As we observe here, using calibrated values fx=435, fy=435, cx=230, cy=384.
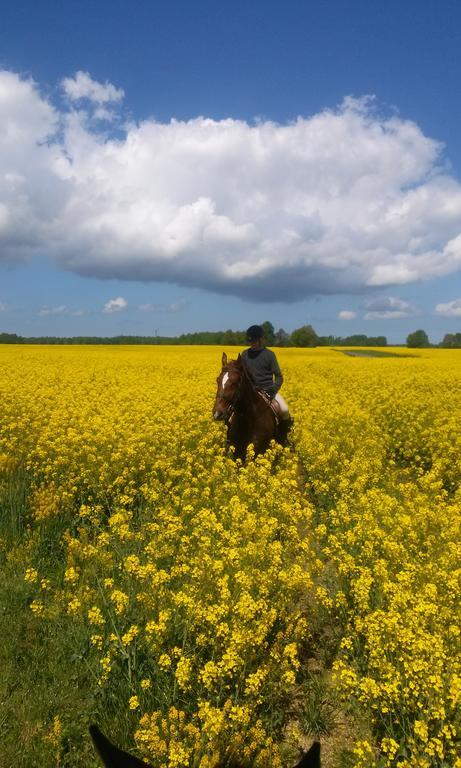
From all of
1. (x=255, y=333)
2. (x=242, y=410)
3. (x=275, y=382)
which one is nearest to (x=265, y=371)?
(x=275, y=382)

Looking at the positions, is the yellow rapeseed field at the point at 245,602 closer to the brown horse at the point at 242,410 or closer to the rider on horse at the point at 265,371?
the brown horse at the point at 242,410

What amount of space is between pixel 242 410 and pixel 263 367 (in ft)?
3.50

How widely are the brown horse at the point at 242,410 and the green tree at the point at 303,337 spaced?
5807cm

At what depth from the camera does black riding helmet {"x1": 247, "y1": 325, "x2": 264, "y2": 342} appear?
298 inches

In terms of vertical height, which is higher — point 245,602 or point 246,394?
point 246,394

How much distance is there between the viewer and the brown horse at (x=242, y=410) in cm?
692

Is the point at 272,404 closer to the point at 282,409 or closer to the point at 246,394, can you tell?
the point at 282,409

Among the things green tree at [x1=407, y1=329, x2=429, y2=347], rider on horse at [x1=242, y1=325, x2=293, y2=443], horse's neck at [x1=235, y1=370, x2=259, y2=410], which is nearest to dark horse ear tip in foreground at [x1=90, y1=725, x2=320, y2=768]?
horse's neck at [x1=235, y1=370, x2=259, y2=410]

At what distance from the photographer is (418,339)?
69.9 meters

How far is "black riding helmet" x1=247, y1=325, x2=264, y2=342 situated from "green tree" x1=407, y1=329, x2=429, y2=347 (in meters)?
69.1

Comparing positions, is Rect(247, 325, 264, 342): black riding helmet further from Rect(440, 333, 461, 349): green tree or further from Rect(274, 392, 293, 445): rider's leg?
Rect(440, 333, 461, 349): green tree

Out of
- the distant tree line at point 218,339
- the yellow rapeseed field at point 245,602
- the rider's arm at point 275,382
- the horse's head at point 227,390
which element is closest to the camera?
the yellow rapeseed field at point 245,602

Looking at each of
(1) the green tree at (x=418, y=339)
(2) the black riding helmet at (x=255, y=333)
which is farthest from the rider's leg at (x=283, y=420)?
(1) the green tree at (x=418, y=339)

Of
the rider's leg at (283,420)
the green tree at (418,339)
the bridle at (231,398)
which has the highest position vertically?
the green tree at (418,339)
